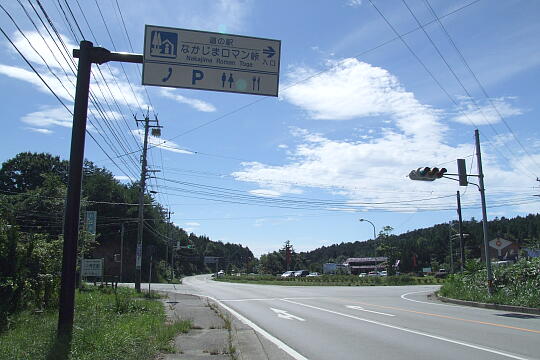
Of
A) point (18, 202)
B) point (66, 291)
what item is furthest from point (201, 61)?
point (18, 202)

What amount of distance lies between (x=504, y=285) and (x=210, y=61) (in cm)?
1926

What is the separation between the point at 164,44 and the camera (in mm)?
8711

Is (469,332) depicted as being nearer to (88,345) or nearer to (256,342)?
(256,342)

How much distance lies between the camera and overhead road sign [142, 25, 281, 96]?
8.65m

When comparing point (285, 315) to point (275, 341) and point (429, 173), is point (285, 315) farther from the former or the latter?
point (429, 173)

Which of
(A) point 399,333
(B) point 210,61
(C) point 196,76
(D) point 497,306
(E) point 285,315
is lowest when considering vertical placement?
(E) point 285,315

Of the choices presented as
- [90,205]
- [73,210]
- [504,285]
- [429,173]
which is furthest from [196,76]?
[90,205]

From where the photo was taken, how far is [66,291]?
26.0 ft

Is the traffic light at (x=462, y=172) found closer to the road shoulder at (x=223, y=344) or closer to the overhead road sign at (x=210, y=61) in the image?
the road shoulder at (x=223, y=344)

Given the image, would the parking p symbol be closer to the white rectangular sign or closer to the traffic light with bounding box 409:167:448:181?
the traffic light with bounding box 409:167:448:181

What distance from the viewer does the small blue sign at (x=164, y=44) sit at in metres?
8.67

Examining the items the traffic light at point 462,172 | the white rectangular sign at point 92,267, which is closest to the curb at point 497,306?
the traffic light at point 462,172

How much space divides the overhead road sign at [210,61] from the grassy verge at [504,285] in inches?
592

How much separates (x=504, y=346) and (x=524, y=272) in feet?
43.2
